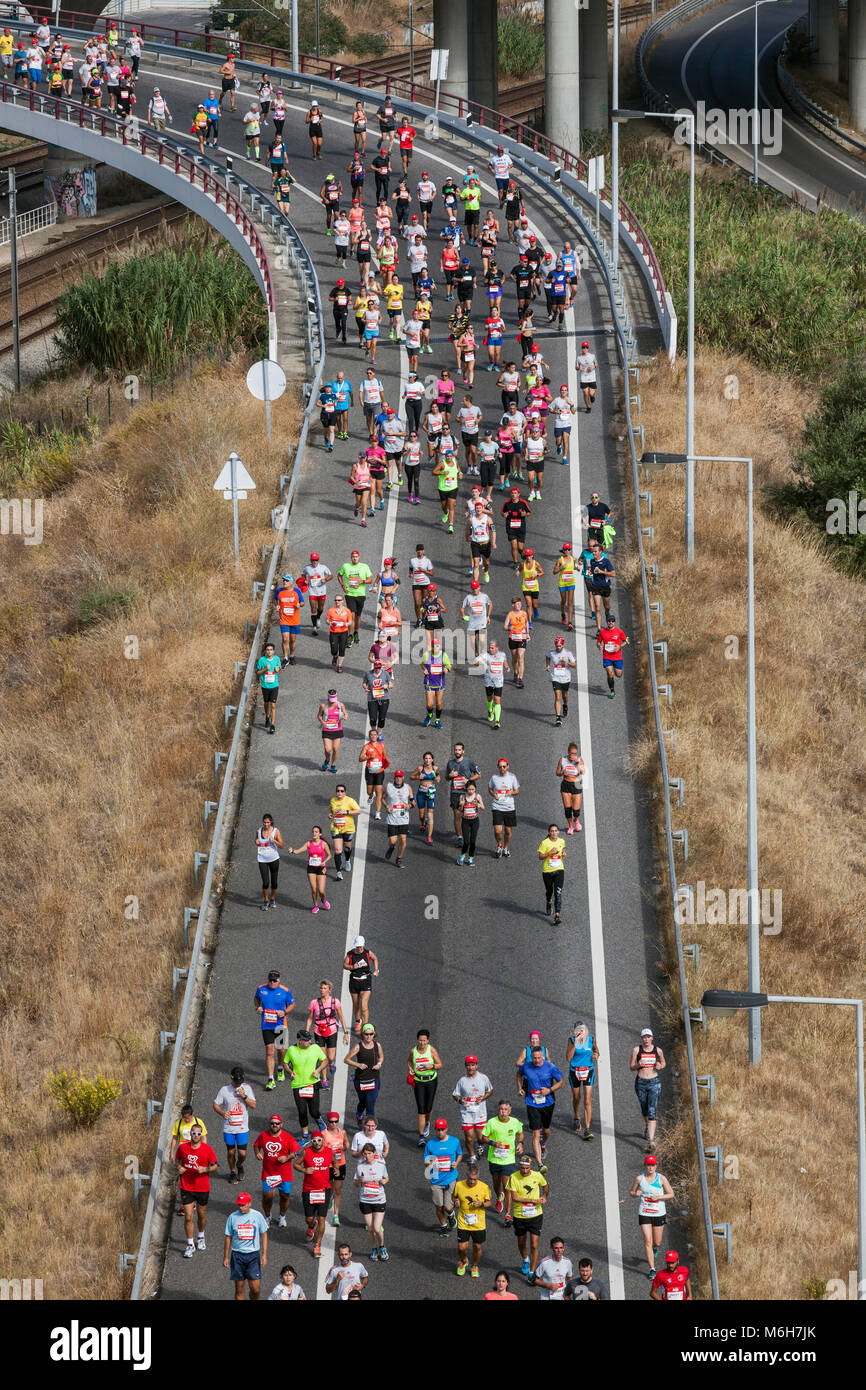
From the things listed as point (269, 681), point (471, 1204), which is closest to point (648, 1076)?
point (471, 1204)

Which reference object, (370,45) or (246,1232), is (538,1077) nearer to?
(246,1232)

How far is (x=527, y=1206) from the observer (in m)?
19.8

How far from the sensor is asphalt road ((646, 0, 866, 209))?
76.8 m

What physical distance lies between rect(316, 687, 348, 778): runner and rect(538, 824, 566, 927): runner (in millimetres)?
3873

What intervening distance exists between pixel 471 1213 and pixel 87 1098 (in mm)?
5680

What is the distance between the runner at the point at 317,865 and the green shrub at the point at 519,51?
73.8m

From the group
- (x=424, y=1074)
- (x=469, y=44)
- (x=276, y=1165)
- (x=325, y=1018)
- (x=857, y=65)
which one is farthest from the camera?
(x=857, y=65)

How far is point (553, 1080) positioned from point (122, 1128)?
5166mm

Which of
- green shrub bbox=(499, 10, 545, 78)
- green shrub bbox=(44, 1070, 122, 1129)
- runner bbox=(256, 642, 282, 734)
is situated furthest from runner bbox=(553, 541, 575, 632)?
green shrub bbox=(499, 10, 545, 78)

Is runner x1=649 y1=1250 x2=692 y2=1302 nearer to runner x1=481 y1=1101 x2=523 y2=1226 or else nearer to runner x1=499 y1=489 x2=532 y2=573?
runner x1=481 y1=1101 x2=523 y2=1226

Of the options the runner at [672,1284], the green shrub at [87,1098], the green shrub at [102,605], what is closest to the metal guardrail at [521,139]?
the green shrub at [102,605]

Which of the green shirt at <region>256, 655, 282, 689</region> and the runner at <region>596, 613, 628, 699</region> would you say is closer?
the green shirt at <region>256, 655, 282, 689</region>
